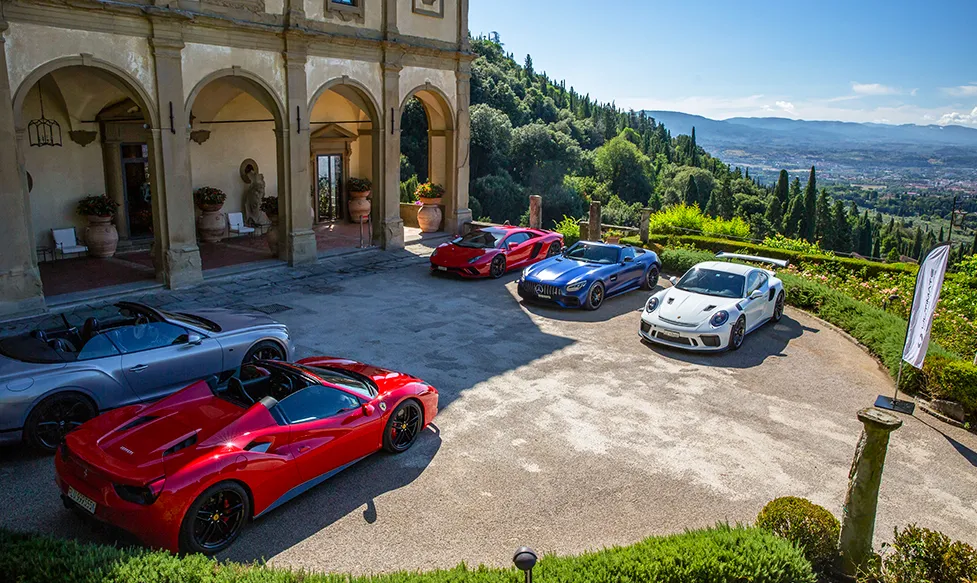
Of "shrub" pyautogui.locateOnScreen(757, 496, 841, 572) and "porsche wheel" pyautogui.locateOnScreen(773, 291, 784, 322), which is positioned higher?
"porsche wheel" pyautogui.locateOnScreen(773, 291, 784, 322)

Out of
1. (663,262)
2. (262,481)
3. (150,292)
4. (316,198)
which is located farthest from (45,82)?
(663,262)

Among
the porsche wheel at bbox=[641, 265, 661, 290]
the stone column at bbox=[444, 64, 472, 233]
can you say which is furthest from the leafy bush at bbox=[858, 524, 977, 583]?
the stone column at bbox=[444, 64, 472, 233]

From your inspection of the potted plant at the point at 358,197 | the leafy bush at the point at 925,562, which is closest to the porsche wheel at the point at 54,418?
the leafy bush at the point at 925,562

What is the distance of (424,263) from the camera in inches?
734

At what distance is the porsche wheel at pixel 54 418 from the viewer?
7473 mm

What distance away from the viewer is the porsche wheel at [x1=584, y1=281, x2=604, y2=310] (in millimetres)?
14508

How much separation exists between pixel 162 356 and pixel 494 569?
17.4 feet

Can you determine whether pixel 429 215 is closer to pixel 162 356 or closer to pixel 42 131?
pixel 42 131

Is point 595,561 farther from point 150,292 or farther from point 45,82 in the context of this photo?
point 45,82

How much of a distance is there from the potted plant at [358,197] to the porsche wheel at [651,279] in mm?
10567

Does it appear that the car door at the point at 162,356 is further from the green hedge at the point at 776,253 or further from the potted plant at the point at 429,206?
the green hedge at the point at 776,253

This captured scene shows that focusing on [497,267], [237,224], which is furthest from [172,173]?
[497,267]

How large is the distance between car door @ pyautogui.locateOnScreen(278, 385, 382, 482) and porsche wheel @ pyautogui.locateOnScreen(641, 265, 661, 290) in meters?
10.2

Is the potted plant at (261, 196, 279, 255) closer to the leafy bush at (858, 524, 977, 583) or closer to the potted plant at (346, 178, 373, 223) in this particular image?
Result: the potted plant at (346, 178, 373, 223)
